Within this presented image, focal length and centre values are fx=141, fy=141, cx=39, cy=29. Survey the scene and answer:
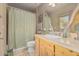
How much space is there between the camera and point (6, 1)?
166 cm

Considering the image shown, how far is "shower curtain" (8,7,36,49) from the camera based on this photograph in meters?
1.66

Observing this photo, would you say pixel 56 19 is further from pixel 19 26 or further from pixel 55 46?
pixel 19 26

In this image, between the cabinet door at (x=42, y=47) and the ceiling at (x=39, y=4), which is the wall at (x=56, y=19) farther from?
the cabinet door at (x=42, y=47)

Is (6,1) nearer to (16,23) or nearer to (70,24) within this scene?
(16,23)

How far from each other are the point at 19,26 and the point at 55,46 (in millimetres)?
486

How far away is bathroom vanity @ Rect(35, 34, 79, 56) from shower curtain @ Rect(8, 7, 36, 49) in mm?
129

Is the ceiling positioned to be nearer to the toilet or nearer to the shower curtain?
the shower curtain

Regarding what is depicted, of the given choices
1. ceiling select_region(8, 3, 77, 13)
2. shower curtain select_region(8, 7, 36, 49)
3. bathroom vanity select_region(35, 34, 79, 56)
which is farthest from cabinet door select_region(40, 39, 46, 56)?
ceiling select_region(8, 3, 77, 13)

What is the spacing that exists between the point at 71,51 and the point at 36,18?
556mm

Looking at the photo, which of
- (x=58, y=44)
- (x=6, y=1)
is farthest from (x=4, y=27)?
(x=58, y=44)

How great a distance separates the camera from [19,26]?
1678 millimetres

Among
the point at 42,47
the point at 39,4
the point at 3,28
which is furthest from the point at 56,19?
the point at 3,28

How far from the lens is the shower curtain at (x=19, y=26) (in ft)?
5.45

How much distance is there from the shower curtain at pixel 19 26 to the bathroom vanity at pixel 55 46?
0.13 meters
